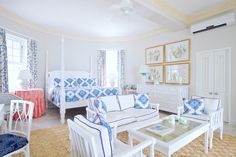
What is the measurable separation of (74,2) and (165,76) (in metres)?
3.59

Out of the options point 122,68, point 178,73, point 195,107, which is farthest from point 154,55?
point 195,107

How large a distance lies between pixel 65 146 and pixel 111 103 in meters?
1.19

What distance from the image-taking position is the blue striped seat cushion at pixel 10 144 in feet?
4.72

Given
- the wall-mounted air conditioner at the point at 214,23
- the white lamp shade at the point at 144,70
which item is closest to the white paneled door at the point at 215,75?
the wall-mounted air conditioner at the point at 214,23

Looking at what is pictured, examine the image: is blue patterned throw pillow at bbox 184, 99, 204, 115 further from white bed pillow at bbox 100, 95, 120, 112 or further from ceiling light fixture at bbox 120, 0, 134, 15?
ceiling light fixture at bbox 120, 0, 134, 15

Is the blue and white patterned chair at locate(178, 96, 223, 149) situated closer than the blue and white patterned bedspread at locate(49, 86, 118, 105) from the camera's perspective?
Yes

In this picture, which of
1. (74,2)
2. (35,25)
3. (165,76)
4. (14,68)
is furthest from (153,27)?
(14,68)

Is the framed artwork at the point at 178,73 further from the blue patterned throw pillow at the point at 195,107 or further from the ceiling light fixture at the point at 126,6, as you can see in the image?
the ceiling light fixture at the point at 126,6

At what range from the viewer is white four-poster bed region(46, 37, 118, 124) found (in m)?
3.68

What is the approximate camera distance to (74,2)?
11.0ft

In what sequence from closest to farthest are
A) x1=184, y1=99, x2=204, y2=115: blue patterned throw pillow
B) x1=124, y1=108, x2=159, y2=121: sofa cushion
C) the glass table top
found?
1. the glass table top
2. x1=124, y1=108, x2=159, y2=121: sofa cushion
3. x1=184, y1=99, x2=204, y2=115: blue patterned throw pillow

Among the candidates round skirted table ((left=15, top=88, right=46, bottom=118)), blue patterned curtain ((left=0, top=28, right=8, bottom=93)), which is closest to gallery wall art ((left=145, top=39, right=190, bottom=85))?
round skirted table ((left=15, top=88, right=46, bottom=118))

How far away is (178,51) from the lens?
15.5ft

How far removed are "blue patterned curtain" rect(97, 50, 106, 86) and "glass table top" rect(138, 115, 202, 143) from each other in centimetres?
422
